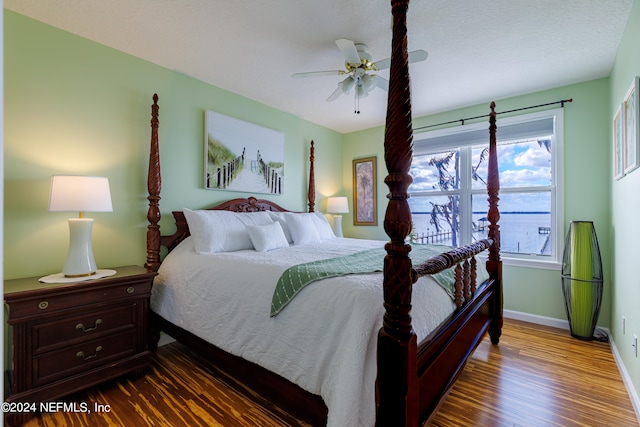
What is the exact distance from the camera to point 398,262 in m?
1.29

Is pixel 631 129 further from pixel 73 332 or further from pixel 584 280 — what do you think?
pixel 73 332

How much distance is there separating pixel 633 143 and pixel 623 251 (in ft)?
2.89

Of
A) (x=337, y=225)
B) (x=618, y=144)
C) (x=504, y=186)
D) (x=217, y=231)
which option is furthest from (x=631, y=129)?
(x=337, y=225)

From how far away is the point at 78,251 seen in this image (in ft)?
6.96

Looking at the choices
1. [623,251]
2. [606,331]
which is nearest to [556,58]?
[623,251]

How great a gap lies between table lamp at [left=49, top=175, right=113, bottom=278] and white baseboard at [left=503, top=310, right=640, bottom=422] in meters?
3.58

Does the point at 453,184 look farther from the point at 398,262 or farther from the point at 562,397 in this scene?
the point at 398,262

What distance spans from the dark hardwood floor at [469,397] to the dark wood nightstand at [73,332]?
16 centimetres

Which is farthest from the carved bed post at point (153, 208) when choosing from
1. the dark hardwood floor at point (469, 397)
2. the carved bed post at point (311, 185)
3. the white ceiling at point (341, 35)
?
the carved bed post at point (311, 185)

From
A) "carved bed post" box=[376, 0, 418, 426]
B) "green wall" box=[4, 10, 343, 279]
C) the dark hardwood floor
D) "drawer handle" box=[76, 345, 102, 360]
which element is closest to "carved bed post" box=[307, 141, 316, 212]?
"green wall" box=[4, 10, 343, 279]

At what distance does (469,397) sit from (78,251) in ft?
9.09

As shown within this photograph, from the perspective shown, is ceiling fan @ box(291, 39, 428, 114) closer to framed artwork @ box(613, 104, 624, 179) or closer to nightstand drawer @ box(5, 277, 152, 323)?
framed artwork @ box(613, 104, 624, 179)

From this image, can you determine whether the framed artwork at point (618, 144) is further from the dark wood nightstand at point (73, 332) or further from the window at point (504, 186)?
the dark wood nightstand at point (73, 332)

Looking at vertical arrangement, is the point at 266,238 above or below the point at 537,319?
above
